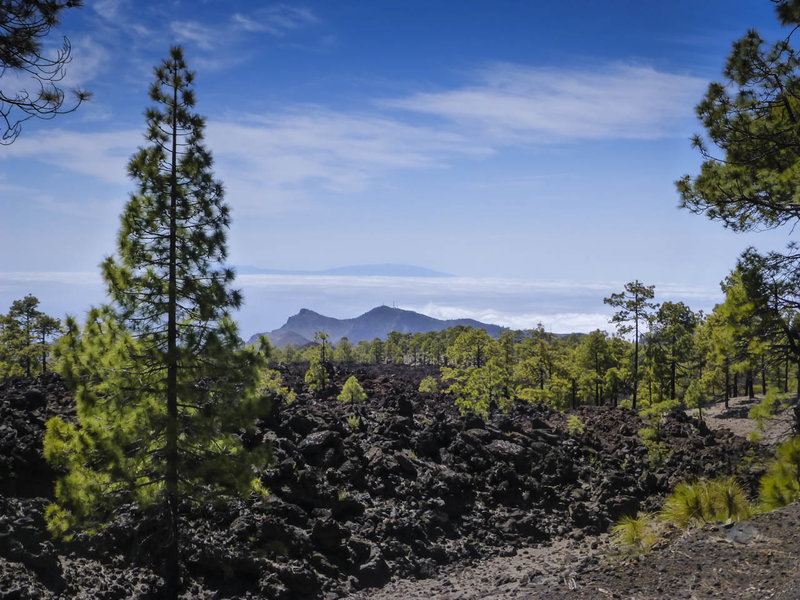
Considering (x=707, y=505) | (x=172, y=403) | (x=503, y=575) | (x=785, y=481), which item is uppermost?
(x=172, y=403)

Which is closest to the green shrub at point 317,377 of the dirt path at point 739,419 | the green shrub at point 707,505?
the dirt path at point 739,419

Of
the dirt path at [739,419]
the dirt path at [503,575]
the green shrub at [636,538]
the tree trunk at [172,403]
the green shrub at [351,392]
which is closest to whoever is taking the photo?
the green shrub at [636,538]

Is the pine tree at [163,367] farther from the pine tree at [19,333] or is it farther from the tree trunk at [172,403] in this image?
the pine tree at [19,333]

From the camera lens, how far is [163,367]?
1098 cm

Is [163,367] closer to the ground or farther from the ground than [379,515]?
farther from the ground

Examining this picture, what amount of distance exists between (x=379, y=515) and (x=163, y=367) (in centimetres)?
913

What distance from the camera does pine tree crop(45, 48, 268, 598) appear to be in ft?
34.0

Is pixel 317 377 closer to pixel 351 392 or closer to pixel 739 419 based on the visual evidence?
pixel 351 392

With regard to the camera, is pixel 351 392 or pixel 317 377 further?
pixel 317 377

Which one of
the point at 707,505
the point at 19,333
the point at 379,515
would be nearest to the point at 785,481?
the point at 707,505

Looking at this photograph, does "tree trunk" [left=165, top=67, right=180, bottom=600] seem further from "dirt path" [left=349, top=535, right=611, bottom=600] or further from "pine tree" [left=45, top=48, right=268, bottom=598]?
"dirt path" [left=349, top=535, right=611, bottom=600]

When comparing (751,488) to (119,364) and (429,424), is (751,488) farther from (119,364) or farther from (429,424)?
(119,364)

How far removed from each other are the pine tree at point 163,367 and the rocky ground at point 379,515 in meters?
1.26

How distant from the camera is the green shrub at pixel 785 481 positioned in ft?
33.0
